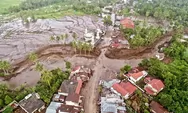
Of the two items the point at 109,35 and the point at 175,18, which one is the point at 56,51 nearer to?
the point at 109,35

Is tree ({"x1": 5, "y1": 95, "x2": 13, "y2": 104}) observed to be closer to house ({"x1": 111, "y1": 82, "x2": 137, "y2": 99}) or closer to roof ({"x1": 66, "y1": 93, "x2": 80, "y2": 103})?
roof ({"x1": 66, "y1": 93, "x2": 80, "y2": 103})

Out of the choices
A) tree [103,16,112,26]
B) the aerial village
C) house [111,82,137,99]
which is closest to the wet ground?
tree [103,16,112,26]

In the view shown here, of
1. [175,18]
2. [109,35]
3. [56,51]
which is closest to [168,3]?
[175,18]

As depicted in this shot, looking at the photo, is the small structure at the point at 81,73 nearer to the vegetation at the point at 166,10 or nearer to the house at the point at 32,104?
the house at the point at 32,104

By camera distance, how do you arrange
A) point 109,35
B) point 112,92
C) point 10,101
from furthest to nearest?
point 109,35, point 112,92, point 10,101

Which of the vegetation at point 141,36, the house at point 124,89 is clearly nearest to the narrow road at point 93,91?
the house at point 124,89

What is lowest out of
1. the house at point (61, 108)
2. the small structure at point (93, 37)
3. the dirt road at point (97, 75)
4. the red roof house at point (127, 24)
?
the dirt road at point (97, 75)
